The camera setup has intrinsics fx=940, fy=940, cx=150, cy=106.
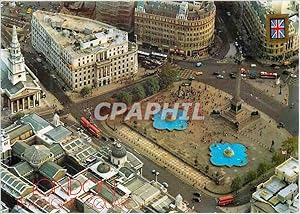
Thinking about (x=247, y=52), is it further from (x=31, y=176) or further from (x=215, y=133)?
(x=31, y=176)

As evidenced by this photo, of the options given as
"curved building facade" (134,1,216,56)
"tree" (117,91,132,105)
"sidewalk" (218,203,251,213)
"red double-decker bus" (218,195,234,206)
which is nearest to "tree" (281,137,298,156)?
"sidewalk" (218,203,251,213)

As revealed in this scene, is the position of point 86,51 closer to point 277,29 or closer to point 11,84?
point 11,84

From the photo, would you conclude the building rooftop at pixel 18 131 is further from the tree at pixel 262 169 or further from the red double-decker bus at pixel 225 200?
the tree at pixel 262 169

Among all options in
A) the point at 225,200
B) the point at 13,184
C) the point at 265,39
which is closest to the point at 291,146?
the point at 225,200

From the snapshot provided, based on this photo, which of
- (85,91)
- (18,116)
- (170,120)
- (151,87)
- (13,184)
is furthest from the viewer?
(151,87)

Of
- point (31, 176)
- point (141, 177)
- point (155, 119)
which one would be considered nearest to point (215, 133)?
point (155, 119)

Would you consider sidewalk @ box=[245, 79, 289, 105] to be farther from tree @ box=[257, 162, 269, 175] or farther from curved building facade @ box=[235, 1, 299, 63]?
tree @ box=[257, 162, 269, 175]

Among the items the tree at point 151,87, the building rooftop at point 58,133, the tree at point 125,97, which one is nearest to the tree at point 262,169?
the tree at point 125,97
